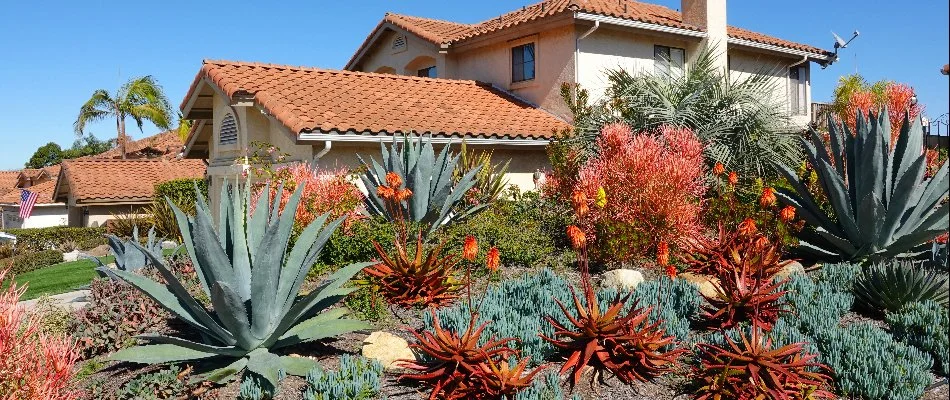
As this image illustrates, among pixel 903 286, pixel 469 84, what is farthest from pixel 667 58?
pixel 903 286

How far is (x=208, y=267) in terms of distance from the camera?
18.3ft

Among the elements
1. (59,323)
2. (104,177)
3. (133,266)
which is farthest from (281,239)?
(104,177)

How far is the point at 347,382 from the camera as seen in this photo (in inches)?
194

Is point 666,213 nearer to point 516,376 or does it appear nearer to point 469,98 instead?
point 516,376

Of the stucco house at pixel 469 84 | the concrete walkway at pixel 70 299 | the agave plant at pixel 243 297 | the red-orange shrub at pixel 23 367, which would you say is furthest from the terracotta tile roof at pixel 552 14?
the red-orange shrub at pixel 23 367

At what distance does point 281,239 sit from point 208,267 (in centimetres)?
58

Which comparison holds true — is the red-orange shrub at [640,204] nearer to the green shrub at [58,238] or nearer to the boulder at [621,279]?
the boulder at [621,279]

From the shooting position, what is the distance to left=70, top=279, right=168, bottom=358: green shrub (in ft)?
22.2

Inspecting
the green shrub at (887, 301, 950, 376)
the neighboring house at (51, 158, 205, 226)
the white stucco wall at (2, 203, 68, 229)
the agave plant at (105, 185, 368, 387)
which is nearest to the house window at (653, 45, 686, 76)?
the green shrub at (887, 301, 950, 376)

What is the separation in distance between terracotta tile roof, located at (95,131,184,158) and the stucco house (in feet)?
95.4

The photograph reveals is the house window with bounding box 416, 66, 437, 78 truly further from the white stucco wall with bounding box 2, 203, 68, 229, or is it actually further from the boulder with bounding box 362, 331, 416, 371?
the white stucco wall with bounding box 2, 203, 68, 229

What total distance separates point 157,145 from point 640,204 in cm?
4698

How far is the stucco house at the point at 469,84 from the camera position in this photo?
14.2 m

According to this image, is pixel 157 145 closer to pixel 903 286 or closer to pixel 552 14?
pixel 552 14
